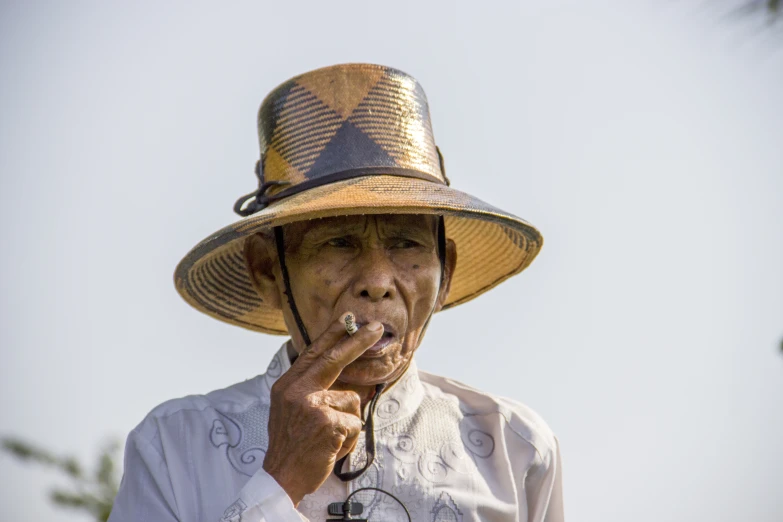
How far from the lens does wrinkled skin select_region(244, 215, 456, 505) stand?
2.58m

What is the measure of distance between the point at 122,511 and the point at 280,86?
1.41 metres

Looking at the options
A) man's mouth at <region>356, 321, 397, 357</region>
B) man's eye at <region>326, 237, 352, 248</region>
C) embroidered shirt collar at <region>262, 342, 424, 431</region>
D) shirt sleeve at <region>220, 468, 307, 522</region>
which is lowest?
shirt sleeve at <region>220, 468, 307, 522</region>

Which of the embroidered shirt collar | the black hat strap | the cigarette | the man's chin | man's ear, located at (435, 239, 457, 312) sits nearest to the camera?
the cigarette

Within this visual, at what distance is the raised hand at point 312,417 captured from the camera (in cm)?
257

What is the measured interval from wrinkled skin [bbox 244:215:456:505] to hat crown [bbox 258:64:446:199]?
0.16 m

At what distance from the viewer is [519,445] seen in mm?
3203

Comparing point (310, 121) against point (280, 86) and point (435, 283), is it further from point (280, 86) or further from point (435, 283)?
point (435, 283)

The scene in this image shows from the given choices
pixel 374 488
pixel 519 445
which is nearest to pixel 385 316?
pixel 374 488

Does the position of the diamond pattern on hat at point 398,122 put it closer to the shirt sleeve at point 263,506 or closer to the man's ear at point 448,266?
the man's ear at point 448,266

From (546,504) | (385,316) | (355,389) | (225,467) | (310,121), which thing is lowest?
(546,504)

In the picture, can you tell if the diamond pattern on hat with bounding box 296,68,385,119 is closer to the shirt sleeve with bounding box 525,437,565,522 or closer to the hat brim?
the hat brim

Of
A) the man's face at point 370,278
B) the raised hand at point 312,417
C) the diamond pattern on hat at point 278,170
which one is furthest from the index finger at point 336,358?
the diamond pattern on hat at point 278,170

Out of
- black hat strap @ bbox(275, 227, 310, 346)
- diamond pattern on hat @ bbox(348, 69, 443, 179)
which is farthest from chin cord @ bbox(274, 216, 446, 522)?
diamond pattern on hat @ bbox(348, 69, 443, 179)

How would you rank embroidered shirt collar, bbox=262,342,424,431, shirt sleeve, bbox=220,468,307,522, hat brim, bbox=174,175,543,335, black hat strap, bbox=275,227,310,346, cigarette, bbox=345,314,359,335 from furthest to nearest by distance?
1. embroidered shirt collar, bbox=262,342,424,431
2. black hat strap, bbox=275,227,310,346
3. hat brim, bbox=174,175,543,335
4. cigarette, bbox=345,314,359,335
5. shirt sleeve, bbox=220,468,307,522
